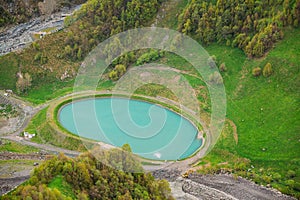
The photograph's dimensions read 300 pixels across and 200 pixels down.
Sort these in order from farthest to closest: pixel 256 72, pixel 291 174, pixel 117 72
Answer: pixel 117 72 → pixel 256 72 → pixel 291 174

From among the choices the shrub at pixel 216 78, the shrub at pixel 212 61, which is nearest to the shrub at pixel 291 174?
the shrub at pixel 216 78

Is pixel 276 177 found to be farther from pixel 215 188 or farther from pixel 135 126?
pixel 135 126

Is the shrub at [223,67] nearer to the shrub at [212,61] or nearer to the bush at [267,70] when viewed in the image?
the shrub at [212,61]

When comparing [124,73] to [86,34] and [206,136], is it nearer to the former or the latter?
[86,34]

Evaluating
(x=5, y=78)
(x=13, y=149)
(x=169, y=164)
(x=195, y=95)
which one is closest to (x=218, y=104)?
(x=195, y=95)

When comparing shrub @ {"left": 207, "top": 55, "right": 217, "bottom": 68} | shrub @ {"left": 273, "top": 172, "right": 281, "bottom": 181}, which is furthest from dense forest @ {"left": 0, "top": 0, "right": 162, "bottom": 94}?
shrub @ {"left": 273, "top": 172, "right": 281, "bottom": 181}

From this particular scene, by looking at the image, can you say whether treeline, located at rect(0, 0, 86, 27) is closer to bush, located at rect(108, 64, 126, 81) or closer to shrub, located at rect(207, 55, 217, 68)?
bush, located at rect(108, 64, 126, 81)

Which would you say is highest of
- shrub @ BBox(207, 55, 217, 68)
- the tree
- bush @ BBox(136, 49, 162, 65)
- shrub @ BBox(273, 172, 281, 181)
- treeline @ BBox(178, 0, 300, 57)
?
treeline @ BBox(178, 0, 300, 57)

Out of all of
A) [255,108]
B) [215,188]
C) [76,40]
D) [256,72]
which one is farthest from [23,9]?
[215,188]
